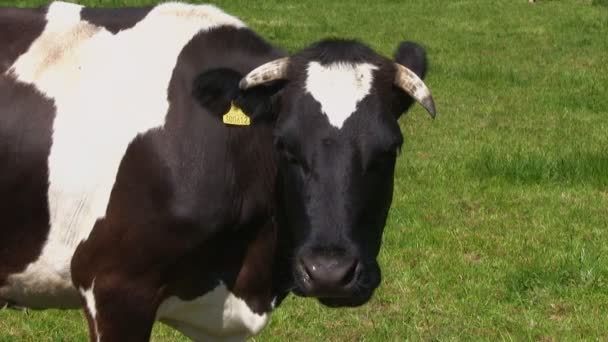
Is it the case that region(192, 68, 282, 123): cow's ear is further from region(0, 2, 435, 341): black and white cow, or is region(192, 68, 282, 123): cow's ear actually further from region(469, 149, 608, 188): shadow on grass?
region(469, 149, 608, 188): shadow on grass

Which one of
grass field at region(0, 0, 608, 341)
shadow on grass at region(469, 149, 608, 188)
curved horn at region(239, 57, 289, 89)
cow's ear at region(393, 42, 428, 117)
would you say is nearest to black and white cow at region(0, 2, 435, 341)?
curved horn at region(239, 57, 289, 89)

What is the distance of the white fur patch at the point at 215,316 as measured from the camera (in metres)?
5.51

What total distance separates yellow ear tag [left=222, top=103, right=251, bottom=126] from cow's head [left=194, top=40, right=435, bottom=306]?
0.31ft

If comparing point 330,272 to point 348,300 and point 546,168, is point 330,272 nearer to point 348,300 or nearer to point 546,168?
point 348,300

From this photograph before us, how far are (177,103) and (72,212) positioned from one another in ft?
2.24

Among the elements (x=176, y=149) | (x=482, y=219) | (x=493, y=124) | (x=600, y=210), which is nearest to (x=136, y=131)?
(x=176, y=149)

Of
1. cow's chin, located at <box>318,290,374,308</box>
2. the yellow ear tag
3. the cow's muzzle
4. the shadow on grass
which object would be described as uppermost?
the yellow ear tag

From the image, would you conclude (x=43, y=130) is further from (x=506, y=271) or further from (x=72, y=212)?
(x=506, y=271)

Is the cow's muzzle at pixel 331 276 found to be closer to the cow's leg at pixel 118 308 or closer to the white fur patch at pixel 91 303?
the cow's leg at pixel 118 308

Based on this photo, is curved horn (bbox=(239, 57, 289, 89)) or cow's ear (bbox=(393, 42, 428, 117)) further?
cow's ear (bbox=(393, 42, 428, 117))

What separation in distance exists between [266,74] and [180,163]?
1.79 feet

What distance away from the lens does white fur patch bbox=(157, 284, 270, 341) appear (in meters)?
5.51

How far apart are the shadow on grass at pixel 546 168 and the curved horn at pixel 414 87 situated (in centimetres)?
531

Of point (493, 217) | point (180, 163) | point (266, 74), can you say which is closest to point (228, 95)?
point (266, 74)
